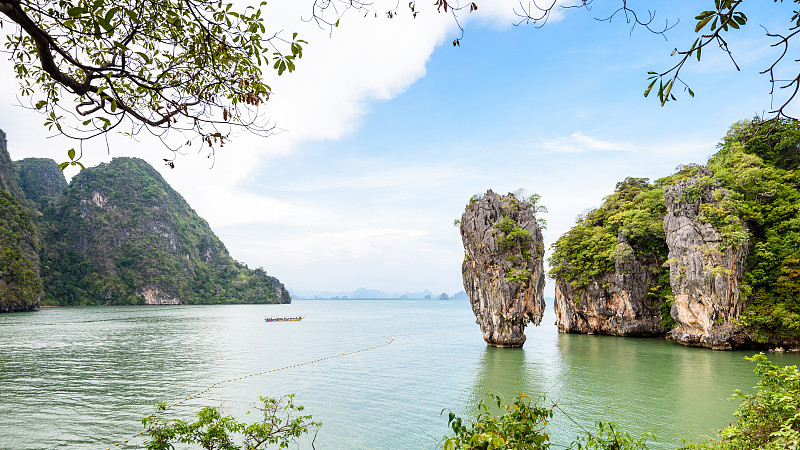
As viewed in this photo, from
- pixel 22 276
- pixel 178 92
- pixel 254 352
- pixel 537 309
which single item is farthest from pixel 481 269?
pixel 22 276

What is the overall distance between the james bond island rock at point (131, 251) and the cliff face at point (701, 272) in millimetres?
123654

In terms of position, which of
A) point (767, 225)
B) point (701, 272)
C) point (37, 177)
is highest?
point (37, 177)

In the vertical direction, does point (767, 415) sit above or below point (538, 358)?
above

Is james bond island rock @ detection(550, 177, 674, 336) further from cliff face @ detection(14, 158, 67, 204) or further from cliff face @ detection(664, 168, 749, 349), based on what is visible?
cliff face @ detection(14, 158, 67, 204)

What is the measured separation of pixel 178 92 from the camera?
4.42m

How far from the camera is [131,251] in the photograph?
11175 cm

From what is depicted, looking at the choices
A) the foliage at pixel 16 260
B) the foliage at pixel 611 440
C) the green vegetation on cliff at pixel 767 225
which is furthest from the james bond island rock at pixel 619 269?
the foliage at pixel 16 260

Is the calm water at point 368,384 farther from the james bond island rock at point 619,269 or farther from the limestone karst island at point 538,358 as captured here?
the james bond island rock at point 619,269

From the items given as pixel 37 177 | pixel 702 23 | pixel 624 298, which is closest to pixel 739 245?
pixel 624 298

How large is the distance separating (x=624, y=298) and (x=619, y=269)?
2786mm

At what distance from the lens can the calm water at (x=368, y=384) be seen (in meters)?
13.1

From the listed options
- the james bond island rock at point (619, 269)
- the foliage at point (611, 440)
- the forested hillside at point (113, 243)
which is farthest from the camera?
the forested hillside at point (113, 243)

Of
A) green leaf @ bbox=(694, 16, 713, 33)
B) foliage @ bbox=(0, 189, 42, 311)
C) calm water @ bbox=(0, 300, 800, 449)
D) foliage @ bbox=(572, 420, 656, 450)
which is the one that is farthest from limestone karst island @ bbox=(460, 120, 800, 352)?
foliage @ bbox=(0, 189, 42, 311)

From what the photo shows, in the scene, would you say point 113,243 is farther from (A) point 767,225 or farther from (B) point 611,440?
(A) point 767,225
